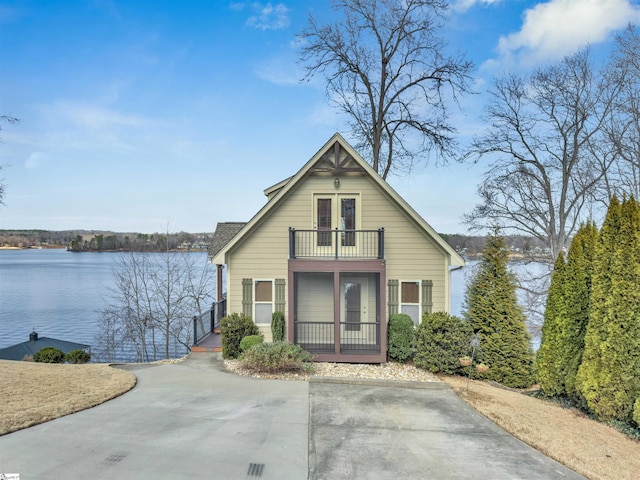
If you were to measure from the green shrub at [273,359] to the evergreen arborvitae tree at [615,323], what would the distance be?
6784mm

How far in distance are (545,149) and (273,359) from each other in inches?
600

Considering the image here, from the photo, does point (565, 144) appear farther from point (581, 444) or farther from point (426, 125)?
point (581, 444)

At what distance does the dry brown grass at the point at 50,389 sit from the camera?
261 inches

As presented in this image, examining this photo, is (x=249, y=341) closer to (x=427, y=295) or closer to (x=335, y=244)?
(x=335, y=244)

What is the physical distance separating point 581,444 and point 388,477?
3.93 metres

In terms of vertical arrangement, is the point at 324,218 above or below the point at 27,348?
above

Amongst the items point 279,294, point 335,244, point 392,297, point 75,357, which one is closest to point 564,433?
point 392,297

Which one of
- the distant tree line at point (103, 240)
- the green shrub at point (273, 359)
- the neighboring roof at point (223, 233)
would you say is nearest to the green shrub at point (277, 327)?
the green shrub at point (273, 359)

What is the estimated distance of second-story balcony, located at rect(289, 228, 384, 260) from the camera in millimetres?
12297

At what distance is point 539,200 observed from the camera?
17.5 meters

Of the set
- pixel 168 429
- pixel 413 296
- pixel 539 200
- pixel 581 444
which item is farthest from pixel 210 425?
pixel 539 200

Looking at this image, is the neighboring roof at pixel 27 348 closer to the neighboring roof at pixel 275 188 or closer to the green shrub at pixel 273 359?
the green shrub at pixel 273 359

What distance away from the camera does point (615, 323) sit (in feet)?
25.2

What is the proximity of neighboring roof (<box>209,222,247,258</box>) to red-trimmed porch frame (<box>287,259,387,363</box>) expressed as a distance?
15.2ft
